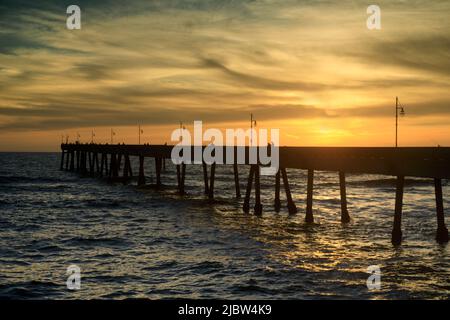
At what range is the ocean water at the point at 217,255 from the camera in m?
12.5

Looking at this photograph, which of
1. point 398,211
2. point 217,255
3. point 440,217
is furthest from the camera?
point 440,217

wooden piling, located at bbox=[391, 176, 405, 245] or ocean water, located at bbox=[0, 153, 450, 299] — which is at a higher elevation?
wooden piling, located at bbox=[391, 176, 405, 245]

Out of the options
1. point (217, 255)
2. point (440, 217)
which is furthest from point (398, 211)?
point (217, 255)

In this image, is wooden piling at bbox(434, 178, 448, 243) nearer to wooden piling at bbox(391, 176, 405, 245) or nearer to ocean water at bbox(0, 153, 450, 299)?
ocean water at bbox(0, 153, 450, 299)

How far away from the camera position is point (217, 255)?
54.2 feet

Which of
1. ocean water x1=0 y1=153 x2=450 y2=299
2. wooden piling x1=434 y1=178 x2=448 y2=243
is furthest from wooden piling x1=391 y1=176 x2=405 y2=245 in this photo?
wooden piling x1=434 y1=178 x2=448 y2=243

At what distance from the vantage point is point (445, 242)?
18.5 m

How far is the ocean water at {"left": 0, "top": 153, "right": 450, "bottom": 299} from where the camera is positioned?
1245 centimetres

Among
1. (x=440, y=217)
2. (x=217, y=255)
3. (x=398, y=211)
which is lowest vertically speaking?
(x=217, y=255)

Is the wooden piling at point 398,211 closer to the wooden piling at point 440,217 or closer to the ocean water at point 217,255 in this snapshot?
the ocean water at point 217,255

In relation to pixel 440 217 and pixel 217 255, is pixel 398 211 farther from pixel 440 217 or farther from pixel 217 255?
pixel 217 255

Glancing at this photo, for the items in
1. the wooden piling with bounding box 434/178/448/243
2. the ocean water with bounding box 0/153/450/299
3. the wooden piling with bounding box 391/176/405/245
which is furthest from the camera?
the wooden piling with bounding box 434/178/448/243
